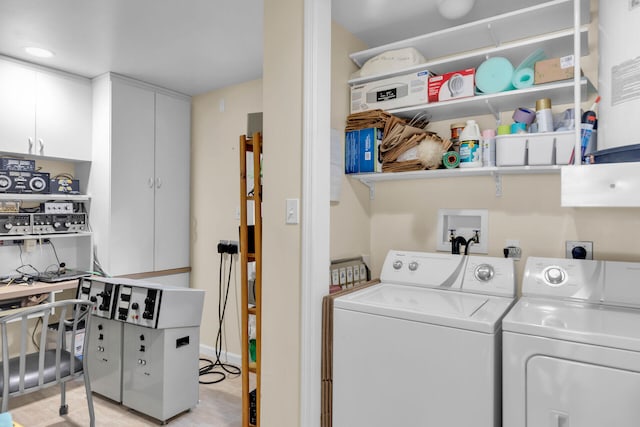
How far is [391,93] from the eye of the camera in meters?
2.16

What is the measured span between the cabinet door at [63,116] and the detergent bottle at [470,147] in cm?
305

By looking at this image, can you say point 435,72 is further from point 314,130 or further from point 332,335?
point 332,335

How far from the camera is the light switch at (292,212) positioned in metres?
1.77

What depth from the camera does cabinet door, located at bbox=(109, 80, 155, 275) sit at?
321 centimetres

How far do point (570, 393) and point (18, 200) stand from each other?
3723 millimetres

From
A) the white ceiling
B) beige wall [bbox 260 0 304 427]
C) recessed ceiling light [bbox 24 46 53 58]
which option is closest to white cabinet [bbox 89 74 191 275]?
A: the white ceiling

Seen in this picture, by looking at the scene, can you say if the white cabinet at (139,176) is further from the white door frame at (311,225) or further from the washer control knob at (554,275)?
the washer control knob at (554,275)

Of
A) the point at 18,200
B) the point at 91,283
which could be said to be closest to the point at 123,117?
the point at 18,200

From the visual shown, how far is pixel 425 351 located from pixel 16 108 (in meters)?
3.35

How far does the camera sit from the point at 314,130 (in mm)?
1753

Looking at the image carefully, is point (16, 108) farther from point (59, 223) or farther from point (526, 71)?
point (526, 71)

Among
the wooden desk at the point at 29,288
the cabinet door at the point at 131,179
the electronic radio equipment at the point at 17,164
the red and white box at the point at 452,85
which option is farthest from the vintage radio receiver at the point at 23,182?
the red and white box at the point at 452,85

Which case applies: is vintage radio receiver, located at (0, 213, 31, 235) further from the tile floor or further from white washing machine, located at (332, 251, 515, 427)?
white washing machine, located at (332, 251, 515, 427)

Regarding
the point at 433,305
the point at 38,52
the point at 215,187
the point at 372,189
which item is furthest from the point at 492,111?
the point at 38,52
